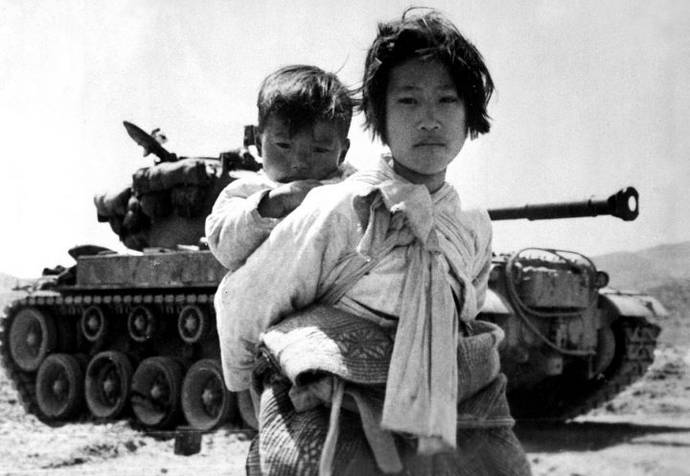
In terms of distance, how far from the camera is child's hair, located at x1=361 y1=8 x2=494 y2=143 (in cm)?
185

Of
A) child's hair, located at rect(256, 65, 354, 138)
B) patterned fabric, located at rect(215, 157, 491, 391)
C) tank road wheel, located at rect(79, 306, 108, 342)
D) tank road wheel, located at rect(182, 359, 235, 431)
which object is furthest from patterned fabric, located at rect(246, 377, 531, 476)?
tank road wheel, located at rect(79, 306, 108, 342)

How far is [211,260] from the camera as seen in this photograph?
9312 mm

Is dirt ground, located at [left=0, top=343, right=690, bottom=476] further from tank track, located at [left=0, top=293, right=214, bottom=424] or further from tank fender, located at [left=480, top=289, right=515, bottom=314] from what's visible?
tank fender, located at [left=480, top=289, right=515, bottom=314]

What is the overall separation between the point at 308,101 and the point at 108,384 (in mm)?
9302

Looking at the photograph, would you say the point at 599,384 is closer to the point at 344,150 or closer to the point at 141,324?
the point at 141,324

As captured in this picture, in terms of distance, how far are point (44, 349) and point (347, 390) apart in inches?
411

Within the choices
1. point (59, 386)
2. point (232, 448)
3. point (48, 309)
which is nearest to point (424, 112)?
point (232, 448)

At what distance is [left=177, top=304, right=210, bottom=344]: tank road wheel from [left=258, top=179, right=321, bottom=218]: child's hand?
775 cm

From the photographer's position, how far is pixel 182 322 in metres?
9.91

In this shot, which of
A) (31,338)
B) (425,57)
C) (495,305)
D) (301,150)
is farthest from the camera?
(31,338)

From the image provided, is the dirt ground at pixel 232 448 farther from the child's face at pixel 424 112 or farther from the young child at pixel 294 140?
the child's face at pixel 424 112

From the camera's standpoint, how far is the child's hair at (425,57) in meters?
1.85

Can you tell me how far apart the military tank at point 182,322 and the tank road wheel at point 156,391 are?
0.01 metres

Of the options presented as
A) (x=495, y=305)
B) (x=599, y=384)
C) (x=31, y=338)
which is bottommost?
(x=599, y=384)
